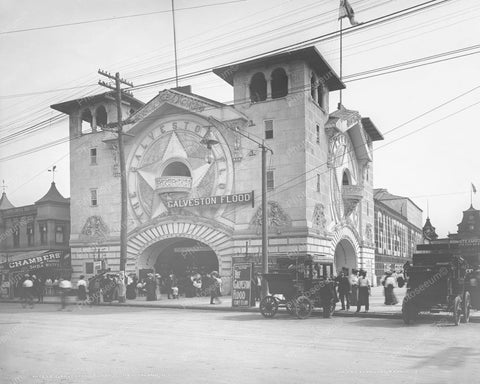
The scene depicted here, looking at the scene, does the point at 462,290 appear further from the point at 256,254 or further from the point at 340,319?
the point at 256,254

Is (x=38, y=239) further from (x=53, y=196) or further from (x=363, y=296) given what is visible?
(x=363, y=296)

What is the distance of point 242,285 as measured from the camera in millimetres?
23500

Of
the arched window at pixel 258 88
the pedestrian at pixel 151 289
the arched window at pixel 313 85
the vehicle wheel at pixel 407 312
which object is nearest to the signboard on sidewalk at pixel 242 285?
the vehicle wheel at pixel 407 312

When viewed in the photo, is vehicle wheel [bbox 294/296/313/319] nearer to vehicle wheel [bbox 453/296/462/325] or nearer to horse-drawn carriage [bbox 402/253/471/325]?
A: horse-drawn carriage [bbox 402/253/471/325]

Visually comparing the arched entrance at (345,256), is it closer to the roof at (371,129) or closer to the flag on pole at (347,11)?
the roof at (371,129)

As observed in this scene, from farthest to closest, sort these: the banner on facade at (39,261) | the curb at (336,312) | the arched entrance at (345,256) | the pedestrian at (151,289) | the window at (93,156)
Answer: the arched entrance at (345,256) → the window at (93,156) → the banner on facade at (39,261) → the pedestrian at (151,289) → the curb at (336,312)

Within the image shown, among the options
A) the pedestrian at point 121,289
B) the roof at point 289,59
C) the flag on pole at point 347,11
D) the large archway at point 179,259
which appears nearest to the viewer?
the flag on pole at point 347,11

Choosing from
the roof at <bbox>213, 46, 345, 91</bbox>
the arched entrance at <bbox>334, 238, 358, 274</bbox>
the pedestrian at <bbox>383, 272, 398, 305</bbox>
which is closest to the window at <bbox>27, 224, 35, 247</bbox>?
the roof at <bbox>213, 46, 345, 91</bbox>

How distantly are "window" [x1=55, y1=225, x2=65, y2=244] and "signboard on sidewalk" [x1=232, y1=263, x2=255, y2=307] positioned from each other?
24401 mm

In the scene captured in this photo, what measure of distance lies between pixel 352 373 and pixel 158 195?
27.6m

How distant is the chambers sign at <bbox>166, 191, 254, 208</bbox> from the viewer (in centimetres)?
3275

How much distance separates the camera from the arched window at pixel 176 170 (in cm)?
3666

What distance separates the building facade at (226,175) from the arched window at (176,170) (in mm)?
69

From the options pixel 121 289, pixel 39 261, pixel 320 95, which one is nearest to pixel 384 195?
pixel 320 95
